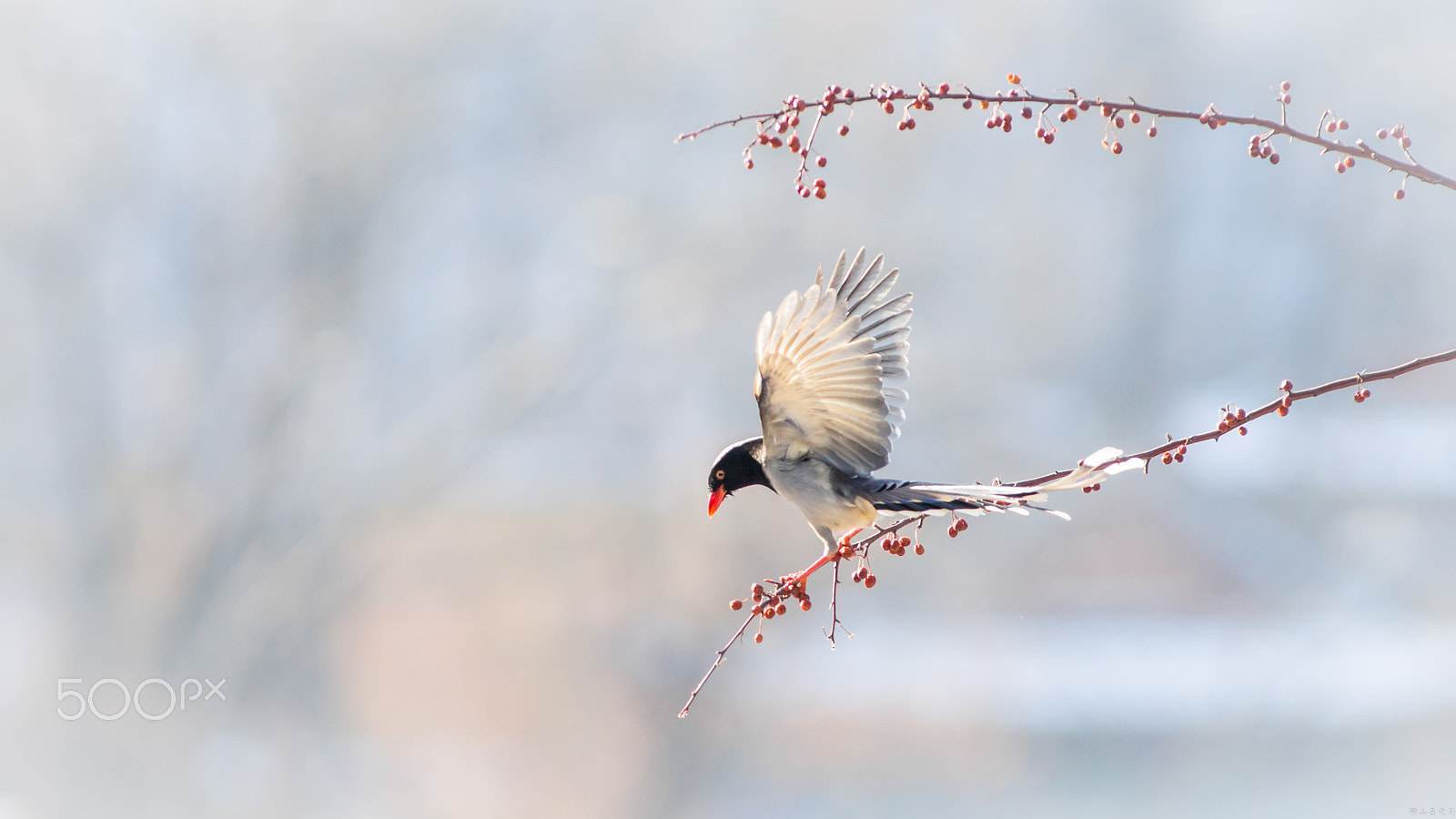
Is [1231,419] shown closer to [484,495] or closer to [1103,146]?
[1103,146]

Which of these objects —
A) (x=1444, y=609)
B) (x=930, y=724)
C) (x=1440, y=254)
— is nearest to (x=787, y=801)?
(x=930, y=724)

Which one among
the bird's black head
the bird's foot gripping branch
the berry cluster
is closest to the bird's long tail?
the bird's foot gripping branch

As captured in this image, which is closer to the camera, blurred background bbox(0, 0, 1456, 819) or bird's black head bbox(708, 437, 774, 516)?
bird's black head bbox(708, 437, 774, 516)

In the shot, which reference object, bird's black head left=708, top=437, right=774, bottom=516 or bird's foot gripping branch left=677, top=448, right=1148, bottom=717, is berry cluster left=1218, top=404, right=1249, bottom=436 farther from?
bird's black head left=708, top=437, right=774, bottom=516

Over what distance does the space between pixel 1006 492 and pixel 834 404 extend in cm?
51

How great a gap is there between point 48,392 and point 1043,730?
6460 millimetres

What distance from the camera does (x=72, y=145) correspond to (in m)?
6.61

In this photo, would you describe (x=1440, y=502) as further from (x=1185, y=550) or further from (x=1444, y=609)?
(x=1185, y=550)

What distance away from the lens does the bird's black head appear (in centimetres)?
195

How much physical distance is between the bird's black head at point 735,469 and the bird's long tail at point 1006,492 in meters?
0.26

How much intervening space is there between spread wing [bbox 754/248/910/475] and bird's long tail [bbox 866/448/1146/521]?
137 millimetres

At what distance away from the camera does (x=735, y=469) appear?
197 cm

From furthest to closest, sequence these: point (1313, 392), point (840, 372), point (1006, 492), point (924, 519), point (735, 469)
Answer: point (735, 469)
point (840, 372)
point (924, 519)
point (1006, 492)
point (1313, 392)

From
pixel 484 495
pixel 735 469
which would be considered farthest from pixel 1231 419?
pixel 484 495
